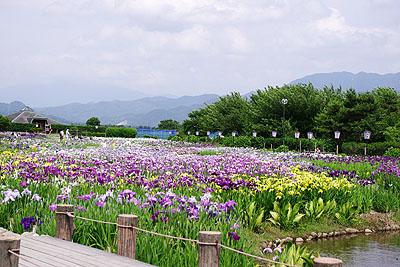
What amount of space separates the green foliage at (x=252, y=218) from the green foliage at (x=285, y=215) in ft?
1.64

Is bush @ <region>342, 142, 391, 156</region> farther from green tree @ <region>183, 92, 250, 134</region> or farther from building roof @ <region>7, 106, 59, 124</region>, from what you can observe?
building roof @ <region>7, 106, 59, 124</region>

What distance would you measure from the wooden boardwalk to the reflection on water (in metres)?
4.89

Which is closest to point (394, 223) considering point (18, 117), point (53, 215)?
point (53, 215)

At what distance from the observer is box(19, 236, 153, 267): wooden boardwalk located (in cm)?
490

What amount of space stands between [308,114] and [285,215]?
3687 cm

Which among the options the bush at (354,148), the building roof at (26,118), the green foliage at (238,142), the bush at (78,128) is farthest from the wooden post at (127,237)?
the building roof at (26,118)

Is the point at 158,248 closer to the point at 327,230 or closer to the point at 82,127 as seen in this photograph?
the point at 327,230

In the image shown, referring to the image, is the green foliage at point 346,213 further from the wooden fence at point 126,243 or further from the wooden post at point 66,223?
the wooden post at point 66,223

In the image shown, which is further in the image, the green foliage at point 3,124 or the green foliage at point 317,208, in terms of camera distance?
the green foliage at point 3,124

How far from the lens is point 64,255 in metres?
5.20

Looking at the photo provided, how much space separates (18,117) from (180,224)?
90153 millimetres

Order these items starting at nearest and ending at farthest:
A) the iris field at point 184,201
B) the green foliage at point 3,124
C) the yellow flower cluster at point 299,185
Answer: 1. the iris field at point 184,201
2. the yellow flower cluster at point 299,185
3. the green foliage at point 3,124

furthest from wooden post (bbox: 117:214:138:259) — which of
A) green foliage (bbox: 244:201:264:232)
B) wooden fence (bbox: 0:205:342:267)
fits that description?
green foliage (bbox: 244:201:264:232)

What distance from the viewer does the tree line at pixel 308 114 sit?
36.2 m
